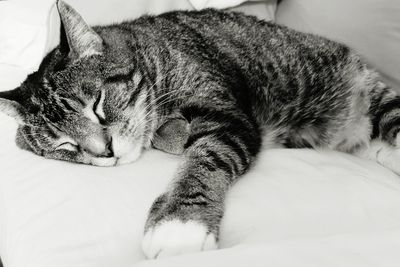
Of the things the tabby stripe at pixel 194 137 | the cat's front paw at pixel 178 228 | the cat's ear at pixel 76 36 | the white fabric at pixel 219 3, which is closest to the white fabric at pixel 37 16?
the white fabric at pixel 219 3

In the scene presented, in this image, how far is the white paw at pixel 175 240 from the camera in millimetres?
802

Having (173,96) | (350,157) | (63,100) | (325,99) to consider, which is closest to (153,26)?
(173,96)

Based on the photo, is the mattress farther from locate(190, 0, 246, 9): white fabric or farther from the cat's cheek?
locate(190, 0, 246, 9): white fabric

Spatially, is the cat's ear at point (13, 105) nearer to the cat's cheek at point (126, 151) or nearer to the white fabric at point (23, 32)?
the cat's cheek at point (126, 151)

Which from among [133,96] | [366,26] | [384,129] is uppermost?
[366,26]

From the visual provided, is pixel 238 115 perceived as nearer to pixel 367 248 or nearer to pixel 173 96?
pixel 173 96

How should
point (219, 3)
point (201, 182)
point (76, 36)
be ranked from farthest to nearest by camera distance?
point (219, 3), point (76, 36), point (201, 182)

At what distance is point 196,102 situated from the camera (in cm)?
115

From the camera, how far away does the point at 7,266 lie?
0.91 meters

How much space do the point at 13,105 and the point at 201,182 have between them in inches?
20.5

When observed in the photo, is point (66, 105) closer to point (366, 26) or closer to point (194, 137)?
point (194, 137)

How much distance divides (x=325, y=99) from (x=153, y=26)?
0.58 m

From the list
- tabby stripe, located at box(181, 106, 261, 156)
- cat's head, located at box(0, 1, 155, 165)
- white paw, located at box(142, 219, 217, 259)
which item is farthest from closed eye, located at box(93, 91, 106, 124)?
white paw, located at box(142, 219, 217, 259)

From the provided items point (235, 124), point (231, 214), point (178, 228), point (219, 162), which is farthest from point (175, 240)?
point (235, 124)
